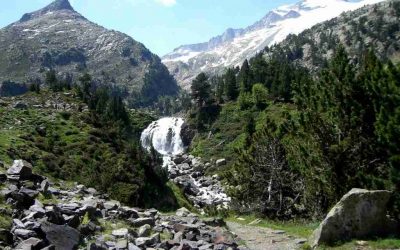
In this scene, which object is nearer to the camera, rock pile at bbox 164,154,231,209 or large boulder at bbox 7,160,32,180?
large boulder at bbox 7,160,32,180

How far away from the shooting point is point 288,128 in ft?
124

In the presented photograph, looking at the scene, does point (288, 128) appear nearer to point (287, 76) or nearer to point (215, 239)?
point (215, 239)

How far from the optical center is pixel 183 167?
3944 inches

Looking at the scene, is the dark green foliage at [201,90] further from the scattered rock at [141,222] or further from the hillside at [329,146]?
the scattered rock at [141,222]

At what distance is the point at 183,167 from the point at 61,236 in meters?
86.9

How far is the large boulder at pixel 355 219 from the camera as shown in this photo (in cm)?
1825

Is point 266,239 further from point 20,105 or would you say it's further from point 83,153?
point 20,105

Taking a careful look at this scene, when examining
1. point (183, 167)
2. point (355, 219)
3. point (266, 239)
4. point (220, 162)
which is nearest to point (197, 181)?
point (220, 162)

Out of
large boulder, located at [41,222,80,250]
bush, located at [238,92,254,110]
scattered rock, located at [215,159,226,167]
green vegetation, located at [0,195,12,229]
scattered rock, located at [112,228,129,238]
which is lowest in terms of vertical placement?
scattered rock, located at [215,159,226,167]

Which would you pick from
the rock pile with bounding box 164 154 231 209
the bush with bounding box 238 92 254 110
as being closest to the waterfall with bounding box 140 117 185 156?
the rock pile with bounding box 164 154 231 209

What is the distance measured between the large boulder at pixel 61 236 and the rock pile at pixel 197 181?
149ft

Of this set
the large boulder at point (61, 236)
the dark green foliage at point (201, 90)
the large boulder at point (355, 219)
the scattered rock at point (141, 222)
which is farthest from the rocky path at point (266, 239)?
the dark green foliage at point (201, 90)

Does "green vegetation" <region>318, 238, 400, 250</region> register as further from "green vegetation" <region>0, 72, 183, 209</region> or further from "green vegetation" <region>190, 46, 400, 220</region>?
"green vegetation" <region>0, 72, 183, 209</region>

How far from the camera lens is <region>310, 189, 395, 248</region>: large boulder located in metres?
18.2
